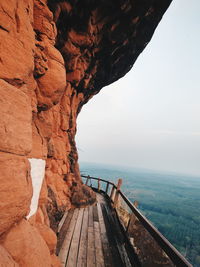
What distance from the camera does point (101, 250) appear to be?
13.7ft

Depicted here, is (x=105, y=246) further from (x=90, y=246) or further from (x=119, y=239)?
(x=119, y=239)

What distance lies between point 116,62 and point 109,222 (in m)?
10.8

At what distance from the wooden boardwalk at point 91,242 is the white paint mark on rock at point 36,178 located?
1.69 meters

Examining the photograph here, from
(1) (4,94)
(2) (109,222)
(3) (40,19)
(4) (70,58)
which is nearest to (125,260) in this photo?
(2) (109,222)

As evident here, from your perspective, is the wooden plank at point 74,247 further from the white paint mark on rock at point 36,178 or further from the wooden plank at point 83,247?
the white paint mark on rock at point 36,178

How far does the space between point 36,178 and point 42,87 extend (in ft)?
7.65

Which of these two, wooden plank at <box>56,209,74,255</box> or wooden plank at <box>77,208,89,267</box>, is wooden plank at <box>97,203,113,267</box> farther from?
wooden plank at <box>56,209,74,255</box>

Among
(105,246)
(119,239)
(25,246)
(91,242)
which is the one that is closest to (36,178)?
(25,246)

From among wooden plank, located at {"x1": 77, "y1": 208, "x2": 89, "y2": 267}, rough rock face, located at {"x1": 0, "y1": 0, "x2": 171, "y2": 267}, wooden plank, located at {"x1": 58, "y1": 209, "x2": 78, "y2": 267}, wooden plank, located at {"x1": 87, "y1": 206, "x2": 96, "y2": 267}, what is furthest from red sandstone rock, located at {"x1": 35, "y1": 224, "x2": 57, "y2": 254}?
wooden plank, located at {"x1": 87, "y1": 206, "x2": 96, "y2": 267}

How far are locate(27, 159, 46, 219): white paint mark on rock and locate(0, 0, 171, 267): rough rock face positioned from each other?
165 millimetres

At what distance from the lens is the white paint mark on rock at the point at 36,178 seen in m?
3.28

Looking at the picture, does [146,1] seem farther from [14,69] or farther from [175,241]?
[175,241]

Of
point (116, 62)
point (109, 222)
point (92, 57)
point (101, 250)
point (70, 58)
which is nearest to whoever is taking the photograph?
point (101, 250)

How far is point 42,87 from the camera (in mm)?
3498
